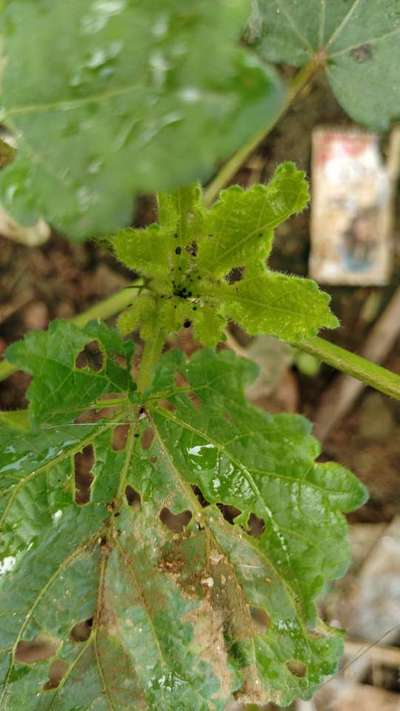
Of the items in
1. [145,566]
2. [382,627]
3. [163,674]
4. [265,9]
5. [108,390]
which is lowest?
[382,627]

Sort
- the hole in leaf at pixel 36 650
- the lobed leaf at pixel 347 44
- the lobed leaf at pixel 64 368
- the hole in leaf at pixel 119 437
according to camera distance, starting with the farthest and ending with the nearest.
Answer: the hole in leaf at pixel 36 650, the hole in leaf at pixel 119 437, the lobed leaf at pixel 347 44, the lobed leaf at pixel 64 368

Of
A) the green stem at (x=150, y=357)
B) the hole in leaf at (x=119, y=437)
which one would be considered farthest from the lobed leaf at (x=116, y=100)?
the hole in leaf at (x=119, y=437)

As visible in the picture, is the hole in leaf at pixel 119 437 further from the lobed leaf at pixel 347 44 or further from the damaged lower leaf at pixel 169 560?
the lobed leaf at pixel 347 44

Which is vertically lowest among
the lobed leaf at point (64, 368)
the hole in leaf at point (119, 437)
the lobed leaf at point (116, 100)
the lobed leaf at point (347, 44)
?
the hole in leaf at point (119, 437)

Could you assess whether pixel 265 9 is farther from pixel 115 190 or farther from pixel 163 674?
pixel 163 674

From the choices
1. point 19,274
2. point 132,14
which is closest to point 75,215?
point 132,14
